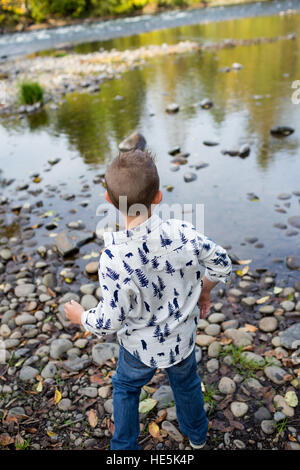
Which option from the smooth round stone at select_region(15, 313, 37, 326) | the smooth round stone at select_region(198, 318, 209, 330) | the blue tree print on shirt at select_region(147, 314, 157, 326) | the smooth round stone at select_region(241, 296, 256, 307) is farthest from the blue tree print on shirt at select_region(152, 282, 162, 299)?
the smooth round stone at select_region(15, 313, 37, 326)

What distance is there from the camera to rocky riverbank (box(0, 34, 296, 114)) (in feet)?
34.5

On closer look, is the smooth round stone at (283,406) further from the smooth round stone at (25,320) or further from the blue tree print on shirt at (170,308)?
the smooth round stone at (25,320)

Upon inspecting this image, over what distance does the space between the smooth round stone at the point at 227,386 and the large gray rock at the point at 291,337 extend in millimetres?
477

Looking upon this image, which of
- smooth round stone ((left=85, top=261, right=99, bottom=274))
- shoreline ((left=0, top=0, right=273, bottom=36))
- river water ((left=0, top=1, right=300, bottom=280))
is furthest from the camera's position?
shoreline ((left=0, top=0, right=273, bottom=36))

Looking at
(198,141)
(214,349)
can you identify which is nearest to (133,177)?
(214,349)

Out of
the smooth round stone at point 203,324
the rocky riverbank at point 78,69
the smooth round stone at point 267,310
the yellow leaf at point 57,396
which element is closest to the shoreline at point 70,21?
the rocky riverbank at point 78,69

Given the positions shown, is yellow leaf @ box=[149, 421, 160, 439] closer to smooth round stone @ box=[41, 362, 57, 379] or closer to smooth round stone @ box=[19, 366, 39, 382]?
smooth round stone @ box=[41, 362, 57, 379]

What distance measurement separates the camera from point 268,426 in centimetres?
211

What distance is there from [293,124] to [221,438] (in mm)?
5391

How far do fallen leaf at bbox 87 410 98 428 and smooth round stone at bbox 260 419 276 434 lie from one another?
3.19ft

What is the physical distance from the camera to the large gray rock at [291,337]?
2.56 m

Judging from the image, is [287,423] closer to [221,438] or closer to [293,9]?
[221,438]

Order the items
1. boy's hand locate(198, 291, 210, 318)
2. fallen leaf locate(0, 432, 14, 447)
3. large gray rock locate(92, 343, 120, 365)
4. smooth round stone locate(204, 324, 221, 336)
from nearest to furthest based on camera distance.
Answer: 1. boy's hand locate(198, 291, 210, 318)
2. fallen leaf locate(0, 432, 14, 447)
3. large gray rock locate(92, 343, 120, 365)
4. smooth round stone locate(204, 324, 221, 336)

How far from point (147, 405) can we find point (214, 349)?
0.61 metres
